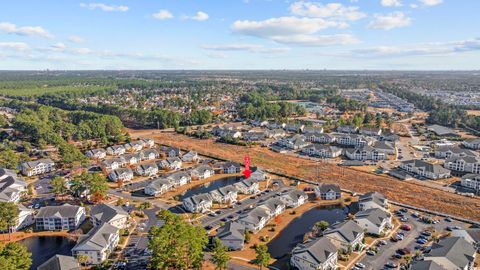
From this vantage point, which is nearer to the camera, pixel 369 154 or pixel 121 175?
pixel 121 175

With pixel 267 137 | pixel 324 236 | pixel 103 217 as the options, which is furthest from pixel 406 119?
pixel 103 217

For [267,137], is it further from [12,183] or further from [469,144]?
[12,183]

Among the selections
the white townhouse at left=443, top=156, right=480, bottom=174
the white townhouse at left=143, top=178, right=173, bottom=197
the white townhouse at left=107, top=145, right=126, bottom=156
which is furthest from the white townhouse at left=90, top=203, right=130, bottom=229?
the white townhouse at left=443, top=156, right=480, bottom=174

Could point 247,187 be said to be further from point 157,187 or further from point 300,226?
point 157,187

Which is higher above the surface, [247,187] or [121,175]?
[121,175]

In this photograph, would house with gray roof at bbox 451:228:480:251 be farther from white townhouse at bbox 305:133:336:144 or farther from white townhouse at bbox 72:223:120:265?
white townhouse at bbox 305:133:336:144

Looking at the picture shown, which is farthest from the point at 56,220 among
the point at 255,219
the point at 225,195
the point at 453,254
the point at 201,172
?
the point at 453,254

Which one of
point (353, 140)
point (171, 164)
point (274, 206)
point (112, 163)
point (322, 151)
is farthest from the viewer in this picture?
point (353, 140)
